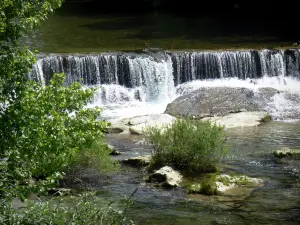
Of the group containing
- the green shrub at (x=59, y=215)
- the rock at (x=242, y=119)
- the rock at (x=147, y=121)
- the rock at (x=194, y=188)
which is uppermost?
the green shrub at (x=59, y=215)

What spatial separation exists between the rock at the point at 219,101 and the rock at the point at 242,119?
2.01 feet

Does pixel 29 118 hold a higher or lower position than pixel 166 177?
higher

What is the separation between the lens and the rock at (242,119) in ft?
68.6

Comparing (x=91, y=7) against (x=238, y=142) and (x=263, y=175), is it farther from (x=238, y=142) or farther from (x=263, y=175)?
(x=263, y=175)

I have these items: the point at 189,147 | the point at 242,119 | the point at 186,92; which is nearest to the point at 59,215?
the point at 189,147

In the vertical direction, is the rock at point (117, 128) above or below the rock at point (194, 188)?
below

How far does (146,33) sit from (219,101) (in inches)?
382

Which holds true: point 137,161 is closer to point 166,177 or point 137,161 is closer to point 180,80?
point 166,177

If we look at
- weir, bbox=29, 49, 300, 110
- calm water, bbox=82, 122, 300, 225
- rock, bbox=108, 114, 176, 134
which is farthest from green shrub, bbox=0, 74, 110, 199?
weir, bbox=29, 49, 300, 110

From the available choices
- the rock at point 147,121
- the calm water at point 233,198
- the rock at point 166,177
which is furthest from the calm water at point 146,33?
the rock at point 166,177

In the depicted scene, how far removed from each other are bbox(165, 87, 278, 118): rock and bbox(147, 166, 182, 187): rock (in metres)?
6.97

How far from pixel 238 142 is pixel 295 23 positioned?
16909 mm

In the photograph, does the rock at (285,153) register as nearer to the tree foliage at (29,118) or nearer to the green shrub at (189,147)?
the green shrub at (189,147)

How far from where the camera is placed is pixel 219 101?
23.0 meters
